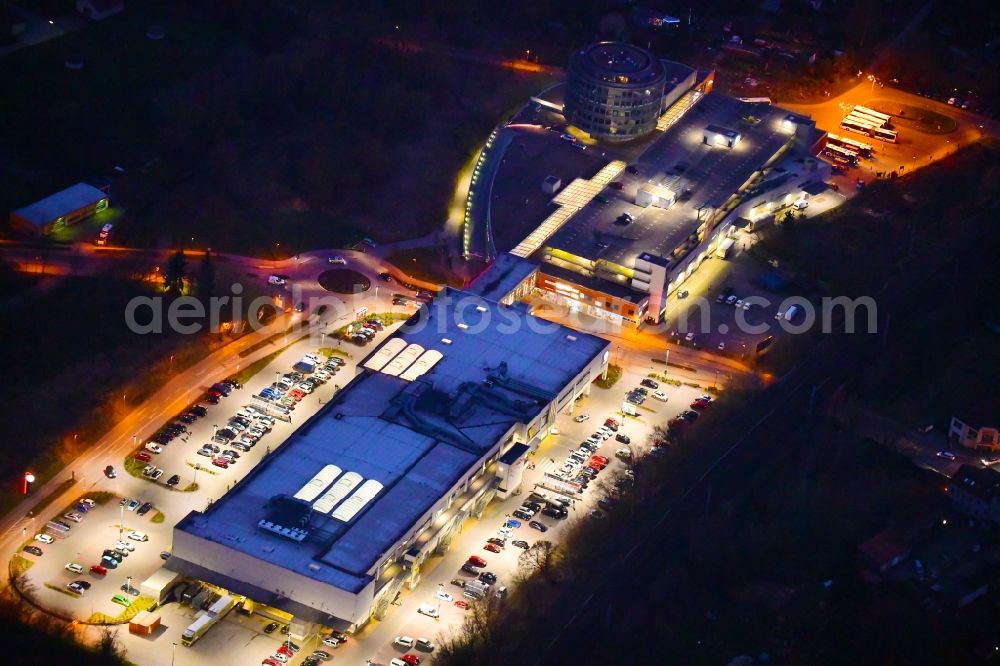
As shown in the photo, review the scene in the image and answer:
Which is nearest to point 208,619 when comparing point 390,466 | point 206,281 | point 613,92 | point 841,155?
point 390,466

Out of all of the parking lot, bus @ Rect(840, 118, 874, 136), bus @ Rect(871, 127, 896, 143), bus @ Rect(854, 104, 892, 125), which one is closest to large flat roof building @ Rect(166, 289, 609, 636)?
the parking lot

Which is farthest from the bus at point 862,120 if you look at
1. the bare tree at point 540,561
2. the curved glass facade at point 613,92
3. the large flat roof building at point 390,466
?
the bare tree at point 540,561

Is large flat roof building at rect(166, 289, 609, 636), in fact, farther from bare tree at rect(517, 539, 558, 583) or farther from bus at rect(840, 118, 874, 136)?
bus at rect(840, 118, 874, 136)

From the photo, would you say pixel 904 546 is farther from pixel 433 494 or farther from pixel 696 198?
pixel 696 198

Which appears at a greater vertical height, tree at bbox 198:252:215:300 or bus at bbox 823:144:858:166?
bus at bbox 823:144:858:166

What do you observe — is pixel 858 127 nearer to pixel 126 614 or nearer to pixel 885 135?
pixel 885 135

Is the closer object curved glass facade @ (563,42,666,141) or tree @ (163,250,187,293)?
tree @ (163,250,187,293)
